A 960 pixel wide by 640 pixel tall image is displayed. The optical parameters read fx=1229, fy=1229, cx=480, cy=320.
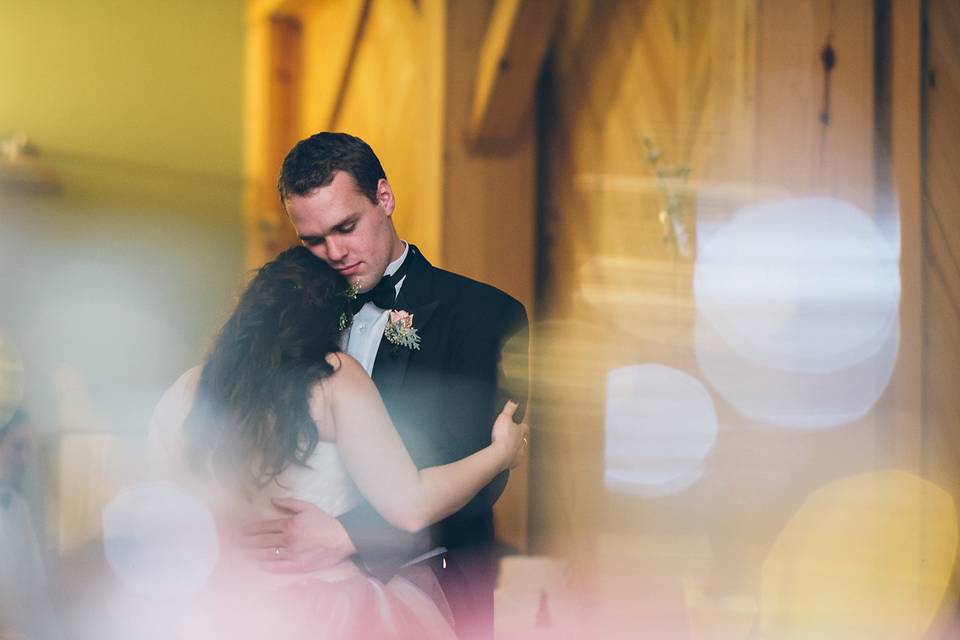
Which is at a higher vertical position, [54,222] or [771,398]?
[54,222]

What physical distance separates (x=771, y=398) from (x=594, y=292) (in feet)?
4.64

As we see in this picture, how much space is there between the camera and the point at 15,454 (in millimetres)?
3338

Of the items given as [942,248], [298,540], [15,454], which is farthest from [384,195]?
[15,454]

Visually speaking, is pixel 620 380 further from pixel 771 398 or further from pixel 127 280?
pixel 127 280

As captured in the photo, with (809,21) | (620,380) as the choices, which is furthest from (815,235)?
(620,380)

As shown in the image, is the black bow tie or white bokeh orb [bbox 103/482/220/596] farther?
the black bow tie

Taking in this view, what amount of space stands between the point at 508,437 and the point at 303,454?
32cm

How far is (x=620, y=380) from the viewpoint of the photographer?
4199 mm

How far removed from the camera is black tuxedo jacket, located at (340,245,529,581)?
196 cm

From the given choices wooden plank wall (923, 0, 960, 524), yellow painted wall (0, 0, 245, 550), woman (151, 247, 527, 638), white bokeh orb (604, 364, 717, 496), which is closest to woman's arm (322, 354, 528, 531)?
woman (151, 247, 527, 638)

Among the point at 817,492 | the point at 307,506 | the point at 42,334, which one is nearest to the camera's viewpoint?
the point at 307,506

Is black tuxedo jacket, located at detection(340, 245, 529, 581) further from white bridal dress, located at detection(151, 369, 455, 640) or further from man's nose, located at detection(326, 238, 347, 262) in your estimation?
man's nose, located at detection(326, 238, 347, 262)

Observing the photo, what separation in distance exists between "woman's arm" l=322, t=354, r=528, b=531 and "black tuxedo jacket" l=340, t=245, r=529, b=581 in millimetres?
81

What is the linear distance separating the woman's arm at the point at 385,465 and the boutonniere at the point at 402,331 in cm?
11
